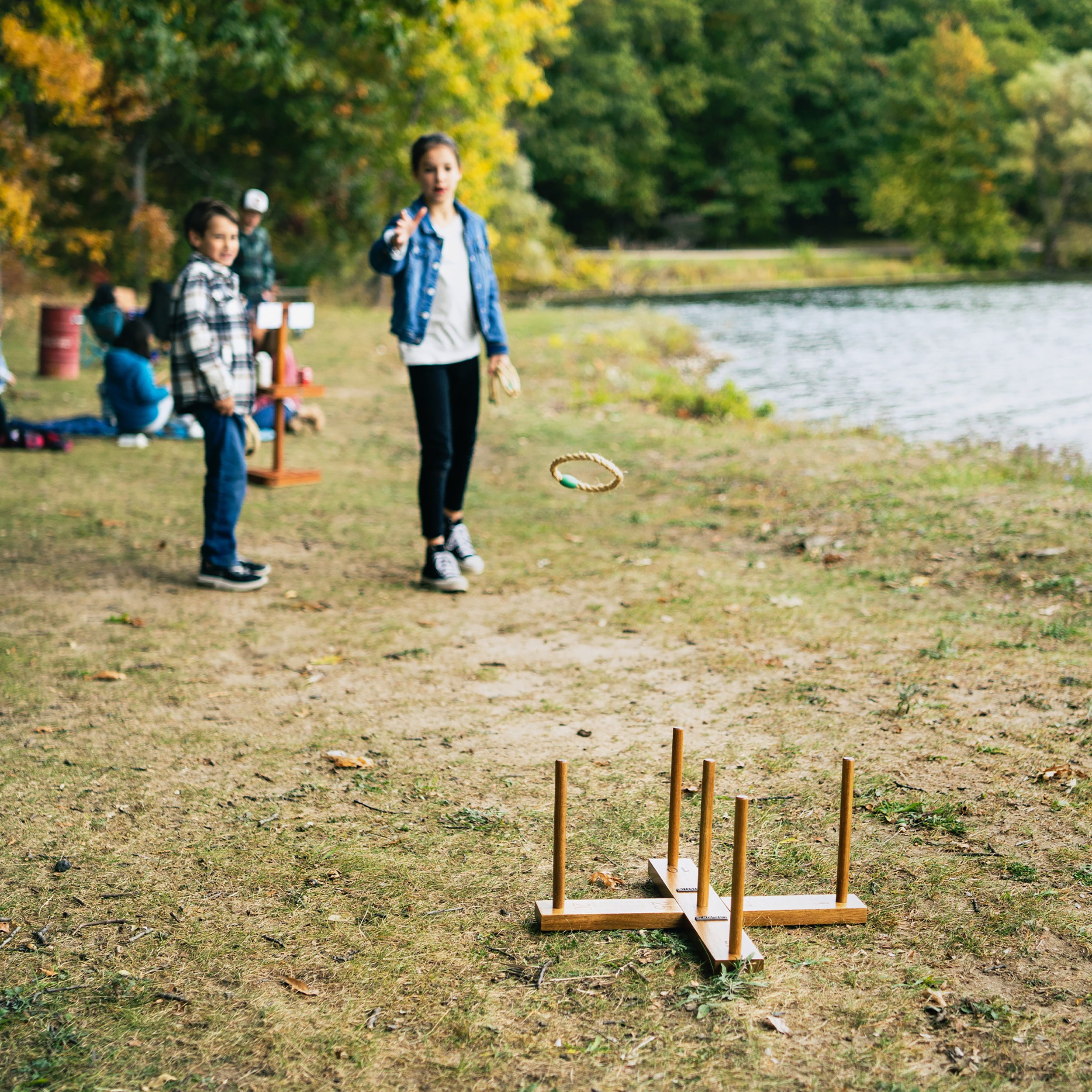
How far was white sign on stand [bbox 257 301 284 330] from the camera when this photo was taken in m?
7.70

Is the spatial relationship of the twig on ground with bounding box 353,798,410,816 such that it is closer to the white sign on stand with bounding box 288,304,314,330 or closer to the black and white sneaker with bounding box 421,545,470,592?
the black and white sneaker with bounding box 421,545,470,592

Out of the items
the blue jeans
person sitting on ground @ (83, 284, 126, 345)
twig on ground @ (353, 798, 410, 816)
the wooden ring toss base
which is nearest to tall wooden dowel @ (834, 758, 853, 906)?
the wooden ring toss base

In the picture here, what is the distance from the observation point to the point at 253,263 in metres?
10.6

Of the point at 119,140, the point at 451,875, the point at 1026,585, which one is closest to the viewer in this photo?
the point at 451,875

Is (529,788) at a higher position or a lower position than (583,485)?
lower

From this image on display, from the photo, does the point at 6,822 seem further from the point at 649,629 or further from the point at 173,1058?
the point at 649,629

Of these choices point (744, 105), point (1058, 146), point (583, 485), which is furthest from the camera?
point (744, 105)

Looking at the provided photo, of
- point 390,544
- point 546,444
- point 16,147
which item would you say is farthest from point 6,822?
point 16,147

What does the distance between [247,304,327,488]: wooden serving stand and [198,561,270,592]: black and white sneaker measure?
2.15 metres

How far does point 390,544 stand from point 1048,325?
877 inches

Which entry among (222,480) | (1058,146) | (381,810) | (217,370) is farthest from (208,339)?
(1058,146)

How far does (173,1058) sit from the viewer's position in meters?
2.57

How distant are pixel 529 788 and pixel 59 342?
37.2ft

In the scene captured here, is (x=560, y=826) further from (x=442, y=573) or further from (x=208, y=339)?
(x=208, y=339)
